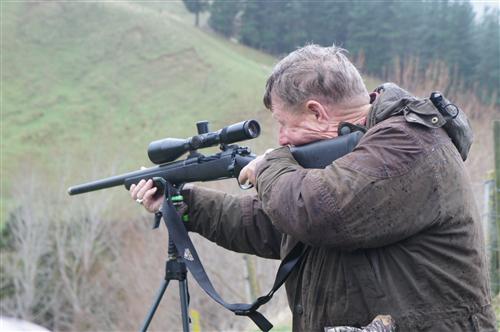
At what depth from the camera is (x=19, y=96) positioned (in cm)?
4716

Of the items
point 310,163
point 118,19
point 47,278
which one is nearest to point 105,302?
point 47,278

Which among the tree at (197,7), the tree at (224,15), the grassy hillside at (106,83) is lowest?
the grassy hillside at (106,83)

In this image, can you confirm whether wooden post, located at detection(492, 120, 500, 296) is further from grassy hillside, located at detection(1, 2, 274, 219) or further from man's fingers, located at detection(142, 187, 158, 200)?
grassy hillside, located at detection(1, 2, 274, 219)

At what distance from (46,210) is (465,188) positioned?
33.8 m

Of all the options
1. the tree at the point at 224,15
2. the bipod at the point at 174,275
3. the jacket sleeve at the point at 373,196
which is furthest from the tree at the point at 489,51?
the jacket sleeve at the point at 373,196

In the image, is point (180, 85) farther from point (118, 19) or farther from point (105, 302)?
point (105, 302)

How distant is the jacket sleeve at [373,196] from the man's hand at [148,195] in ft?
5.29

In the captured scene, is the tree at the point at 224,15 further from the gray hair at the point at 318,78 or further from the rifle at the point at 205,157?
the gray hair at the point at 318,78

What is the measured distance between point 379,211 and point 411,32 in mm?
33937

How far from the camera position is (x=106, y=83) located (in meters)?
54.2

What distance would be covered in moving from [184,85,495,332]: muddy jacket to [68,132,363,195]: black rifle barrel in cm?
12

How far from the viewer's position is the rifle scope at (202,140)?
3.26 m

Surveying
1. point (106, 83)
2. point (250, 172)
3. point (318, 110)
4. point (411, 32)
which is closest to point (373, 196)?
point (318, 110)

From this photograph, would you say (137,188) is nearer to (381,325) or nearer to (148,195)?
(148,195)
